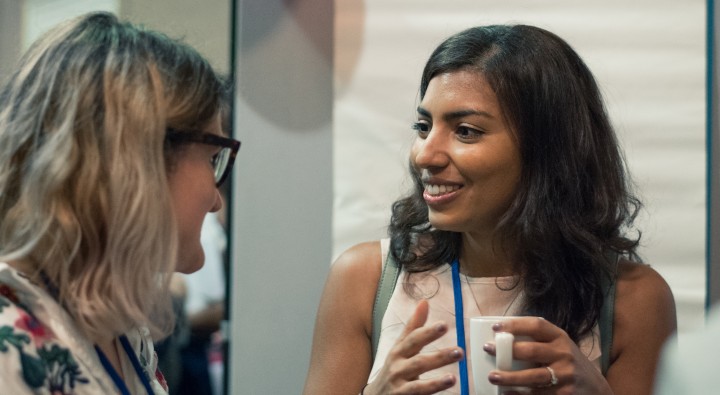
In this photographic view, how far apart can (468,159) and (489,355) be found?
20.9 inches

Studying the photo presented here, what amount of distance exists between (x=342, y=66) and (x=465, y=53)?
2.24 feet

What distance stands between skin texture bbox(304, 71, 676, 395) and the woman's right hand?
0.49 feet

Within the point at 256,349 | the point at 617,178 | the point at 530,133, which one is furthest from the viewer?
the point at 256,349

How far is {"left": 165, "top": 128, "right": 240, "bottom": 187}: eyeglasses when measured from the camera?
4.60 ft

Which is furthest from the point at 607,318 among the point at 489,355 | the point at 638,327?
the point at 489,355

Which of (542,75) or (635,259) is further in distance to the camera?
(635,259)

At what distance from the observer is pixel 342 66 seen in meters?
2.72

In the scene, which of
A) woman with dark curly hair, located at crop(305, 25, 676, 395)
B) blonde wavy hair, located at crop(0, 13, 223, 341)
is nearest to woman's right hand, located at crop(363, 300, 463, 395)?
woman with dark curly hair, located at crop(305, 25, 676, 395)

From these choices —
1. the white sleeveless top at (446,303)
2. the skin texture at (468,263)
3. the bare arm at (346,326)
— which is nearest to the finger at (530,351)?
the skin texture at (468,263)

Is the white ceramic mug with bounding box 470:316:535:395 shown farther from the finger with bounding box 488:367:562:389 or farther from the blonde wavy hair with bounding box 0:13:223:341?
the blonde wavy hair with bounding box 0:13:223:341

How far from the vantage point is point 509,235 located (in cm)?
210

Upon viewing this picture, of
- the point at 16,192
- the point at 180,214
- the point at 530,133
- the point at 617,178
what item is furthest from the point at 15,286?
the point at 617,178

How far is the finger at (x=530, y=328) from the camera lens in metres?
1.63

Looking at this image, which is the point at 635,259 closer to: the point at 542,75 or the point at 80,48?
the point at 542,75
